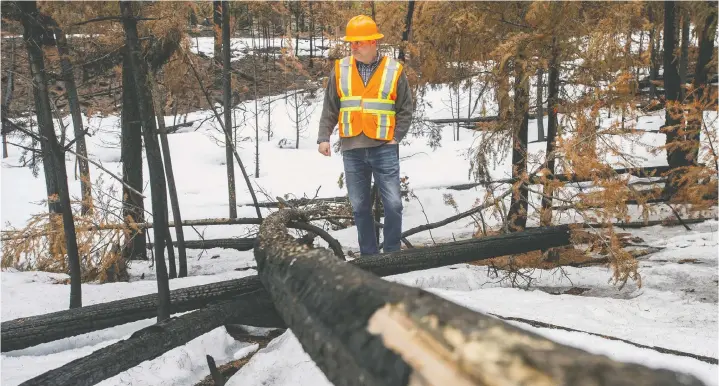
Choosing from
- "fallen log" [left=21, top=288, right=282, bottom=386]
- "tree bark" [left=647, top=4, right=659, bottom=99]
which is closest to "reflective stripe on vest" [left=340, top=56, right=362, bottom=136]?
"fallen log" [left=21, top=288, right=282, bottom=386]

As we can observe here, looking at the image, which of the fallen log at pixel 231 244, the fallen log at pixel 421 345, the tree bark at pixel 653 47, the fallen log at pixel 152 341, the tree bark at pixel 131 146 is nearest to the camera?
the fallen log at pixel 421 345

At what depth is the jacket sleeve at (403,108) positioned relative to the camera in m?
5.04

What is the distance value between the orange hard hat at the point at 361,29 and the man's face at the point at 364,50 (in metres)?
0.06

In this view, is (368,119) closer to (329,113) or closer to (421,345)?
(329,113)

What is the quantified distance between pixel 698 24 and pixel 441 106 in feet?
99.7

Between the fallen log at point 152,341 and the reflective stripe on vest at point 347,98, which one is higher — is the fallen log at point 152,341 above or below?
below

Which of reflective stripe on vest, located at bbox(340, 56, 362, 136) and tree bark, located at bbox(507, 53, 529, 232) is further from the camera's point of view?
tree bark, located at bbox(507, 53, 529, 232)

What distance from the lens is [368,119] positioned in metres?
4.92

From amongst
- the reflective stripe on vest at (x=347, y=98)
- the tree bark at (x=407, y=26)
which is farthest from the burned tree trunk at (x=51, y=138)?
the tree bark at (x=407, y=26)

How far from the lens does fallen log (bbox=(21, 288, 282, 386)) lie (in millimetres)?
2250

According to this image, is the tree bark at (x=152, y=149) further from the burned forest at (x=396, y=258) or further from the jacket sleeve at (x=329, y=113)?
the jacket sleeve at (x=329, y=113)

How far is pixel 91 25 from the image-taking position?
437 inches

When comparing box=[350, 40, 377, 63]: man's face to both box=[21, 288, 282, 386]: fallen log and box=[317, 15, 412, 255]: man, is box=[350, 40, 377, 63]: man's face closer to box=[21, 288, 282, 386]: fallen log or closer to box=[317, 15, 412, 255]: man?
box=[317, 15, 412, 255]: man

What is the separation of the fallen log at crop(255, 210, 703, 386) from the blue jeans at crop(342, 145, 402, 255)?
3526 mm
